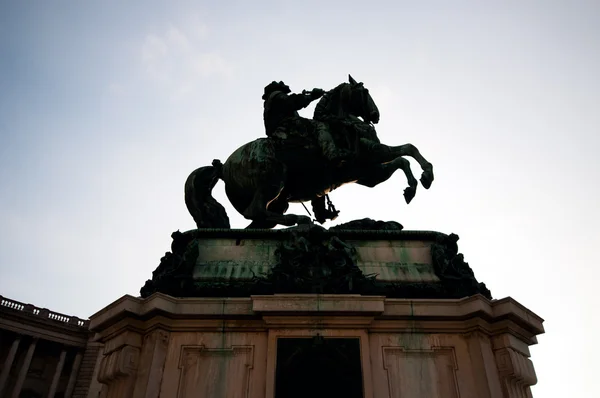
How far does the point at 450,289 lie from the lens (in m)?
6.37

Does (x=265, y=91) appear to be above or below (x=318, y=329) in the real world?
above

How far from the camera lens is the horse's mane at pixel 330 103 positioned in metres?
9.27

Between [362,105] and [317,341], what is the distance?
5.09 meters

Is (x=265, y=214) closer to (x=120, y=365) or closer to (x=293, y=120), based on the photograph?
(x=293, y=120)

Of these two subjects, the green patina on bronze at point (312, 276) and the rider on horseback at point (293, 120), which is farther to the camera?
the rider on horseback at point (293, 120)

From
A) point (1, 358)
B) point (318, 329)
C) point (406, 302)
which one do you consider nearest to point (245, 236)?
point (318, 329)

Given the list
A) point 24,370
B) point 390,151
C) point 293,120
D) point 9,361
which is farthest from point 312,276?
point 24,370

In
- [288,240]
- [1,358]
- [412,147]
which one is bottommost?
[288,240]

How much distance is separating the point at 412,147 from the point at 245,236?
10.9 feet

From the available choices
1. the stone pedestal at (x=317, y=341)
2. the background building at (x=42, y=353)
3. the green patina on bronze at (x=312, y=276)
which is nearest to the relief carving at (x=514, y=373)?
the stone pedestal at (x=317, y=341)

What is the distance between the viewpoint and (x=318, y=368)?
5.57 metres

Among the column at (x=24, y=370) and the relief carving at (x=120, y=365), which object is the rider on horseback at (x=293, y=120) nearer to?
the relief carving at (x=120, y=365)

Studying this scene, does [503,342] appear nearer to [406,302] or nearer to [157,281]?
[406,302]

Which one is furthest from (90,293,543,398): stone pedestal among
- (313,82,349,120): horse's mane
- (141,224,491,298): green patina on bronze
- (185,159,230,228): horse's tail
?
(313,82,349,120): horse's mane
